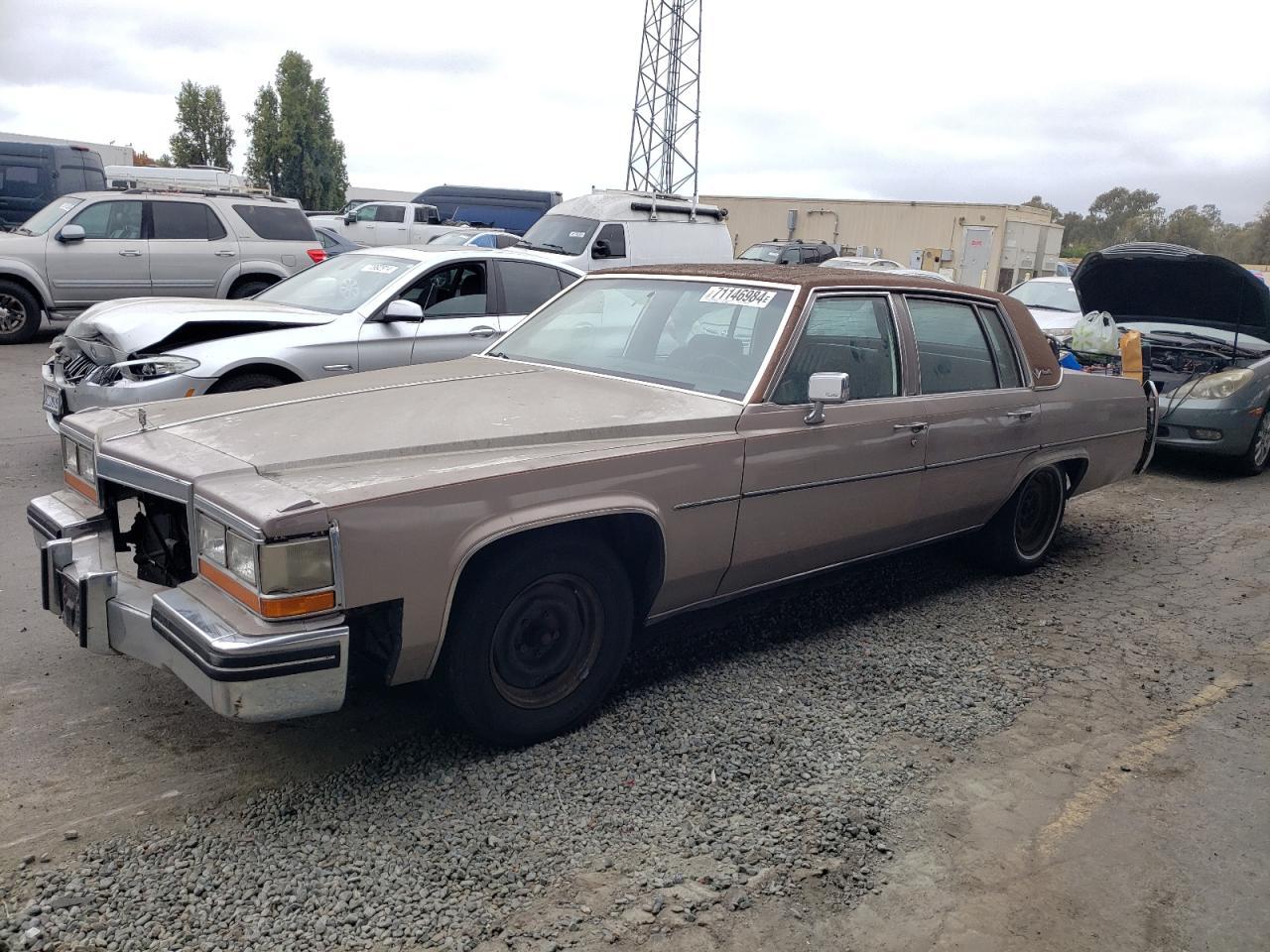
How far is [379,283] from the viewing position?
723cm

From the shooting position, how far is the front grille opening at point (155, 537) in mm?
3361

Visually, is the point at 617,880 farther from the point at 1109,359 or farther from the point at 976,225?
the point at 976,225

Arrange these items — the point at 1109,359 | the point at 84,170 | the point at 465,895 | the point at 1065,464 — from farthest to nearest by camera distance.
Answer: the point at 84,170, the point at 1109,359, the point at 1065,464, the point at 465,895

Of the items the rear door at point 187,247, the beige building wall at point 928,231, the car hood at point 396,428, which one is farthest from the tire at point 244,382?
the beige building wall at point 928,231

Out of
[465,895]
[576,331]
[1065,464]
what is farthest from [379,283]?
[465,895]

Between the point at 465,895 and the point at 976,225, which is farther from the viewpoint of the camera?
the point at 976,225

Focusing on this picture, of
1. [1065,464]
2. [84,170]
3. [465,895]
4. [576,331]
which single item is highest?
[84,170]

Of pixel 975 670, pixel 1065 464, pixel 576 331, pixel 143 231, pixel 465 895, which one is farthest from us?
pixel 143 231

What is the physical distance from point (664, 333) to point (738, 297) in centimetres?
36

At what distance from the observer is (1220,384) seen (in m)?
8.38

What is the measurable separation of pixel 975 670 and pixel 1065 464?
77.4 inches

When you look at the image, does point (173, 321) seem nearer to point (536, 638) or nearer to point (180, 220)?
point (536, 638)

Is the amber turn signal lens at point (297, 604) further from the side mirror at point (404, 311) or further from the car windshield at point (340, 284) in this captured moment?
the car windshield at point (340, 284)

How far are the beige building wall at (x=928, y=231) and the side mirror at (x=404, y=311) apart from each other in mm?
27309
